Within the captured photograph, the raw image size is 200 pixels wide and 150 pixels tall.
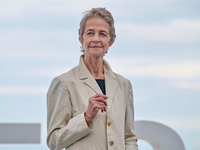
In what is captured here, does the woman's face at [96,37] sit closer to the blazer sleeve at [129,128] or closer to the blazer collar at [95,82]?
the blazer collar at [95,82]

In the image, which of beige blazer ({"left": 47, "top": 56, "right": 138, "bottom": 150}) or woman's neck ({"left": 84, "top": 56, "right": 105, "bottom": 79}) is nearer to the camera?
beige blazer ({"left": 47, "top": 56, "right": 138, "bottom": 150})

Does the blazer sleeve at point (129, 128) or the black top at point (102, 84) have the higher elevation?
the black top at point (102, 84)

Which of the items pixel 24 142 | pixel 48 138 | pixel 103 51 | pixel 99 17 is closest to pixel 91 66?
pixel 103 51

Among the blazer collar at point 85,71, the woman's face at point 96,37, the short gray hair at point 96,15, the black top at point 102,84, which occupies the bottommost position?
the black top at point 102,84

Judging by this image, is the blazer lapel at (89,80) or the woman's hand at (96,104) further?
the blazer lapel at (89,80)

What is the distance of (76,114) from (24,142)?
1.65 m

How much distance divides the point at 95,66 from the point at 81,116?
0.30 meters

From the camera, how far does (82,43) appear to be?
1.88 m

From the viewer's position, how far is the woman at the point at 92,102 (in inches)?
66.2

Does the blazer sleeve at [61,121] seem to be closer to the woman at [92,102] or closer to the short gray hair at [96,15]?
the woman at [92,102]

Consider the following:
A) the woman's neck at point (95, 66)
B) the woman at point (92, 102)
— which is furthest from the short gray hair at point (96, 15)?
the woman's neck at point (95, 66)

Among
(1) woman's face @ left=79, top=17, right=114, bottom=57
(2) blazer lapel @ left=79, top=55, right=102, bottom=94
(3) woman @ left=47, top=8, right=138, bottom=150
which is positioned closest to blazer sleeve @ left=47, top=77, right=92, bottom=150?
(3) woman @ left=47, top=8, right=138, bottom=150

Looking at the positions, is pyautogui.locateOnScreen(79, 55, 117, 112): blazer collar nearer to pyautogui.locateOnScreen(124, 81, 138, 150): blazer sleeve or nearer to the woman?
the woman

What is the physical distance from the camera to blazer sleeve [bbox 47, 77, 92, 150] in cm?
167
